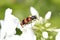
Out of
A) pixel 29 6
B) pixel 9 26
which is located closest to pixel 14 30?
pixel 9 26

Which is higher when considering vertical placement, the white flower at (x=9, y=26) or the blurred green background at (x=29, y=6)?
the blurred green background at (x=29, y=6)

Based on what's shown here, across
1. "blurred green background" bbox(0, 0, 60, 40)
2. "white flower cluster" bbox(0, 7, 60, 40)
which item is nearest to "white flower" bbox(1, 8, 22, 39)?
"white flower cluster" bbox(0, 7, 60, 40)

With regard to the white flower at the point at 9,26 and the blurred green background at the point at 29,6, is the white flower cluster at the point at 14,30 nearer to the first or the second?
the white flower at the point at 9,26

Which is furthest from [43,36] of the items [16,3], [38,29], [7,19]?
[16,3]

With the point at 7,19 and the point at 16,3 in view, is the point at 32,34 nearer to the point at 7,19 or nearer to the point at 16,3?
the point at 7,19

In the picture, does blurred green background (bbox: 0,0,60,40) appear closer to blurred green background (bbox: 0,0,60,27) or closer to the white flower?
blurred green background (bbox: 0,0,60,27)

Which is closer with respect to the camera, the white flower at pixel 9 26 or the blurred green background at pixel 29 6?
the white flower at pixel 9 26

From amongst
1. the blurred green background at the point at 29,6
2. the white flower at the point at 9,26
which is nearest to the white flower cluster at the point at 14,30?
the white flower at the point at 9,26

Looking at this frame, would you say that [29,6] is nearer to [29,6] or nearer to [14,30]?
[29,6]
